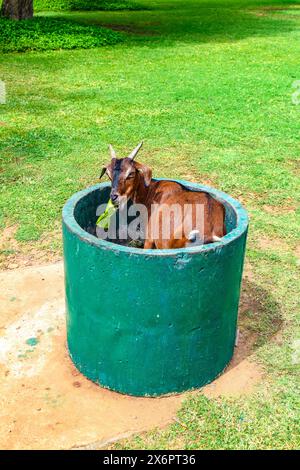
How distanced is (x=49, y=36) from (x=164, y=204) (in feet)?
48.5

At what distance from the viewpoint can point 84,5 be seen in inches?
1089

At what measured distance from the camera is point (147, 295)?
3756 millimetres

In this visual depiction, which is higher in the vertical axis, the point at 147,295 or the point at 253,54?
the point at 147,295

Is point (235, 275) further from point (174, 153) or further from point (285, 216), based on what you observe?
point (174, 153)

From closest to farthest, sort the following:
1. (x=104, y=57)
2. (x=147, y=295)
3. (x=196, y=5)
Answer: (x=147, y=295)
(x=104, y=57)
(x=196, y=5)

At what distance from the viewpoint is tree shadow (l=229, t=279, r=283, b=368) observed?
15.4ft

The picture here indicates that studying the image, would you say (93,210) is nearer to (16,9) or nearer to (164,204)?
(164,204)

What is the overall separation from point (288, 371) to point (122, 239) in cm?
163

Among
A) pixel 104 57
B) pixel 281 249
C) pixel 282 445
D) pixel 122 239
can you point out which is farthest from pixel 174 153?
pixel 104 57

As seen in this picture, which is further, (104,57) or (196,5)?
(196,5)

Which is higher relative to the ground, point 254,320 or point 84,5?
point 254,320

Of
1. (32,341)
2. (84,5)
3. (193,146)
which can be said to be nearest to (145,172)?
(32,341)

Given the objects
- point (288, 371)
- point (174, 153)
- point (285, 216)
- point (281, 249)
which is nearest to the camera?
point (288, 371)

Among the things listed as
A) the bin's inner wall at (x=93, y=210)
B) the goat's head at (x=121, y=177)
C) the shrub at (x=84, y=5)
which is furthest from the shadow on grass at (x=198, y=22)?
the goat's head at (x=121, y=177)
